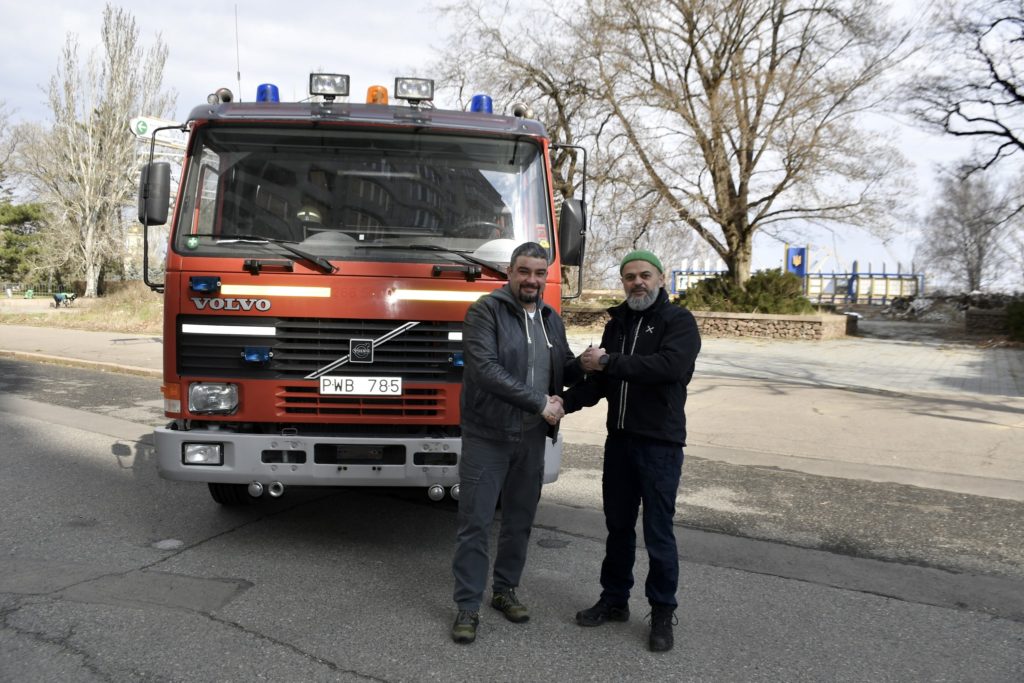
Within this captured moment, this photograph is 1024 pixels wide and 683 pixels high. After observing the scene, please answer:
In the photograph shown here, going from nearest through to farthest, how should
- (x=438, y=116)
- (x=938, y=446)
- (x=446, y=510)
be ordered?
(x=438, y=116)
(x=446, y=510)
(x=938, y=446)

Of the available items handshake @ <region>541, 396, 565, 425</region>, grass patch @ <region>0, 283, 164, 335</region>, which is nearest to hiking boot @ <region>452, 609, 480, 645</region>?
handshake @ <region>541, 396, 565, 425</region>

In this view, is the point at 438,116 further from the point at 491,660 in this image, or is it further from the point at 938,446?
the point at 938,446

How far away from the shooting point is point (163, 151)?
19.8 feet

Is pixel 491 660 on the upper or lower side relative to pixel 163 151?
lower

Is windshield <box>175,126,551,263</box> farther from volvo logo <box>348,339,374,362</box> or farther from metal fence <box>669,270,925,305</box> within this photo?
metal fence <box>669,270,925,305</box>

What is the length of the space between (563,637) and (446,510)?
2331mm

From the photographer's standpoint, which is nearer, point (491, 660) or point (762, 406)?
point (491, 660)

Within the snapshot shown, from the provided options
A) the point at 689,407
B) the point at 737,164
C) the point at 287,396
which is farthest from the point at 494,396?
the point at 737,164

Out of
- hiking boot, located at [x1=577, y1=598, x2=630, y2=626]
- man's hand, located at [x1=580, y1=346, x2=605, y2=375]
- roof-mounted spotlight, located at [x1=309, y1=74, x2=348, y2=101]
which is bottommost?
hiking boot, located at [x1=577, y1=598, x2=630, y2=626]

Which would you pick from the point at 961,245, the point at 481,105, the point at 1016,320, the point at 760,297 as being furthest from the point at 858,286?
the point at 481,105

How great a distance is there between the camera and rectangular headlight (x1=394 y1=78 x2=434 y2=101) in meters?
5.12

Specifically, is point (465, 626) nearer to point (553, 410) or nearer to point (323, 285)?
point (553, 410)

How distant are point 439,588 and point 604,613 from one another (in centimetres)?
91

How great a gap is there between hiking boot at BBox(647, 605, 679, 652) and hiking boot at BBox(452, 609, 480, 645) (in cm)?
78
